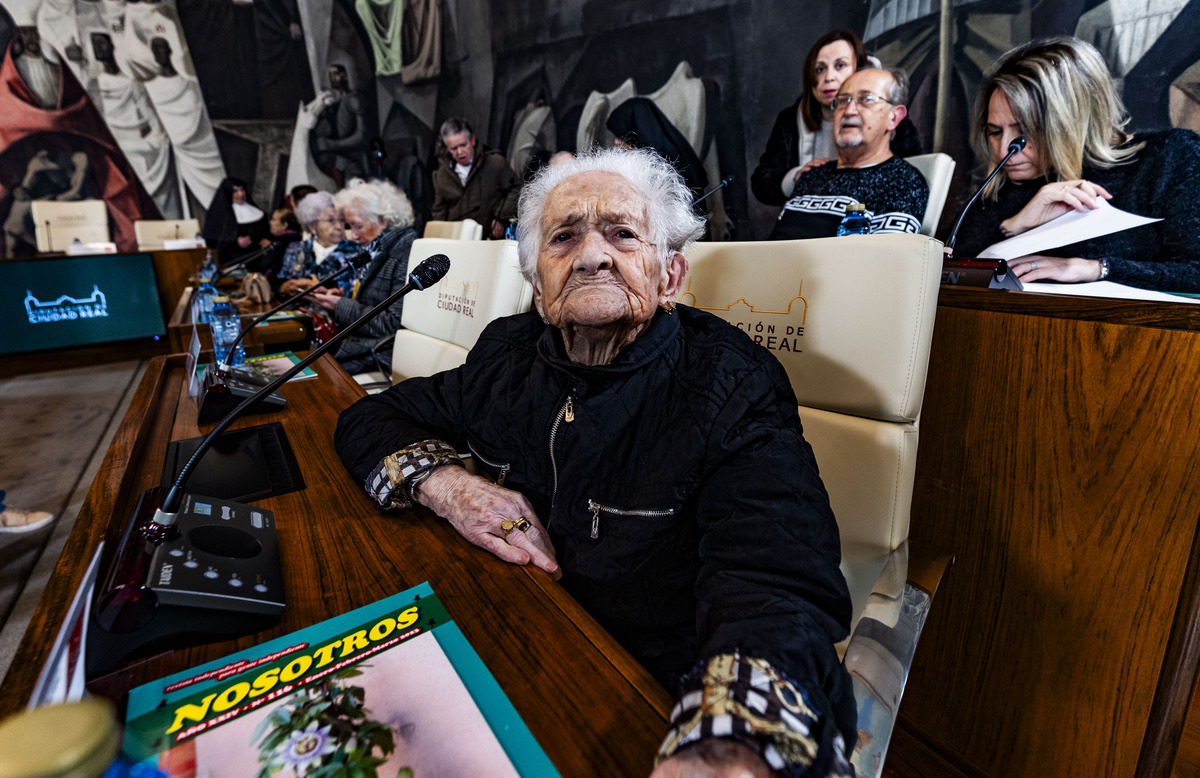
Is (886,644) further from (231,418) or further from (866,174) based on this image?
(866,174)

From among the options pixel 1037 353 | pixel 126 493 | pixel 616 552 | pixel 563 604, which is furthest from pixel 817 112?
pixel 126 493

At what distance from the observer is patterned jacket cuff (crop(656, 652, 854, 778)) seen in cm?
46

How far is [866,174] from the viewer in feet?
6.75

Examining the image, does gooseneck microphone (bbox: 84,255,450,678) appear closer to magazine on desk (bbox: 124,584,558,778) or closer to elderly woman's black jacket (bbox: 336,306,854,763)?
magazine on desk (bbox: 124,584,558,778)

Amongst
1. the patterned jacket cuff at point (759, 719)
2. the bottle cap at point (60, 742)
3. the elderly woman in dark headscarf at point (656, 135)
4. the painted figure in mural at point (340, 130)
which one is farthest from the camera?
the painted figure in mural at point (340, 130)

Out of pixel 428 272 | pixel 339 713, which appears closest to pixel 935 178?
pixel 428 272

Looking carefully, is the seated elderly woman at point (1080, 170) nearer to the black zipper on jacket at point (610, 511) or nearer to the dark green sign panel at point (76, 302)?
the black zipper on jacket at point (610, 511)

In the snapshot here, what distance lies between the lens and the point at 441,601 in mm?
656

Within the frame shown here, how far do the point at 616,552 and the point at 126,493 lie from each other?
32.0 inches

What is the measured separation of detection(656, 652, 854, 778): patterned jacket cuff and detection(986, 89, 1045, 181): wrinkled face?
5.98ft

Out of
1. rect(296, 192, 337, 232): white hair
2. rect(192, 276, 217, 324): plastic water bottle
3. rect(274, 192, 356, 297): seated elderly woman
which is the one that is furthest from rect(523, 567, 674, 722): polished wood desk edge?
rect(296, 192, 337, 232): white hair

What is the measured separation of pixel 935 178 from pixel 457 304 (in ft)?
5.47

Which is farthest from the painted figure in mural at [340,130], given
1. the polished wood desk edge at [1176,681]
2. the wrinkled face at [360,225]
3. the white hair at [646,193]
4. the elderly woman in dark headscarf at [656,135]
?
the polished wood desk edge at [1176,681]

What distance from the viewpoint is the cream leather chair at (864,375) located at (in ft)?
2.76
